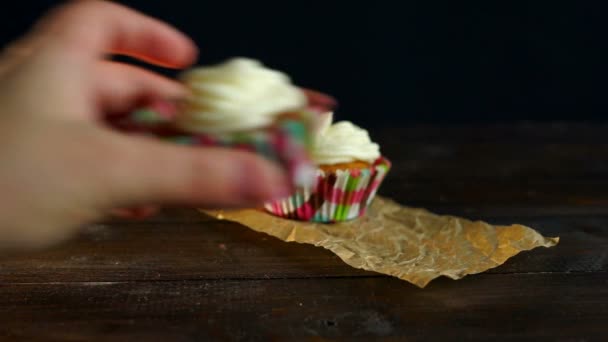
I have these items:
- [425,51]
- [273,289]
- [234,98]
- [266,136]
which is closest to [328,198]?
[273,289]

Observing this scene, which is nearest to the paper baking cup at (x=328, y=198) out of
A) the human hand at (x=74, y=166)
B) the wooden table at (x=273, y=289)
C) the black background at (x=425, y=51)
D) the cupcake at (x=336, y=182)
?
the cupcake at (x=336, y=182)

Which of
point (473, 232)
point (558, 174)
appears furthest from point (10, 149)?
point (558, 174)

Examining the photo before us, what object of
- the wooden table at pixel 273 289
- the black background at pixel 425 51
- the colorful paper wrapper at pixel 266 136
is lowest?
the wooden table at pixel 273 289

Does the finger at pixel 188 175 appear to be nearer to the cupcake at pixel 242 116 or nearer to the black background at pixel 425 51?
the cupcake at pixel 242 116

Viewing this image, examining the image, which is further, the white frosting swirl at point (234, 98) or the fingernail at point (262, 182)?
the white frosting swirl at point (234, 98)

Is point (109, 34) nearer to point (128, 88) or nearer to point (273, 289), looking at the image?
point (128, 88)

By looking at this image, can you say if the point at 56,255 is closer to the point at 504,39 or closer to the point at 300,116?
the point at 300,116
